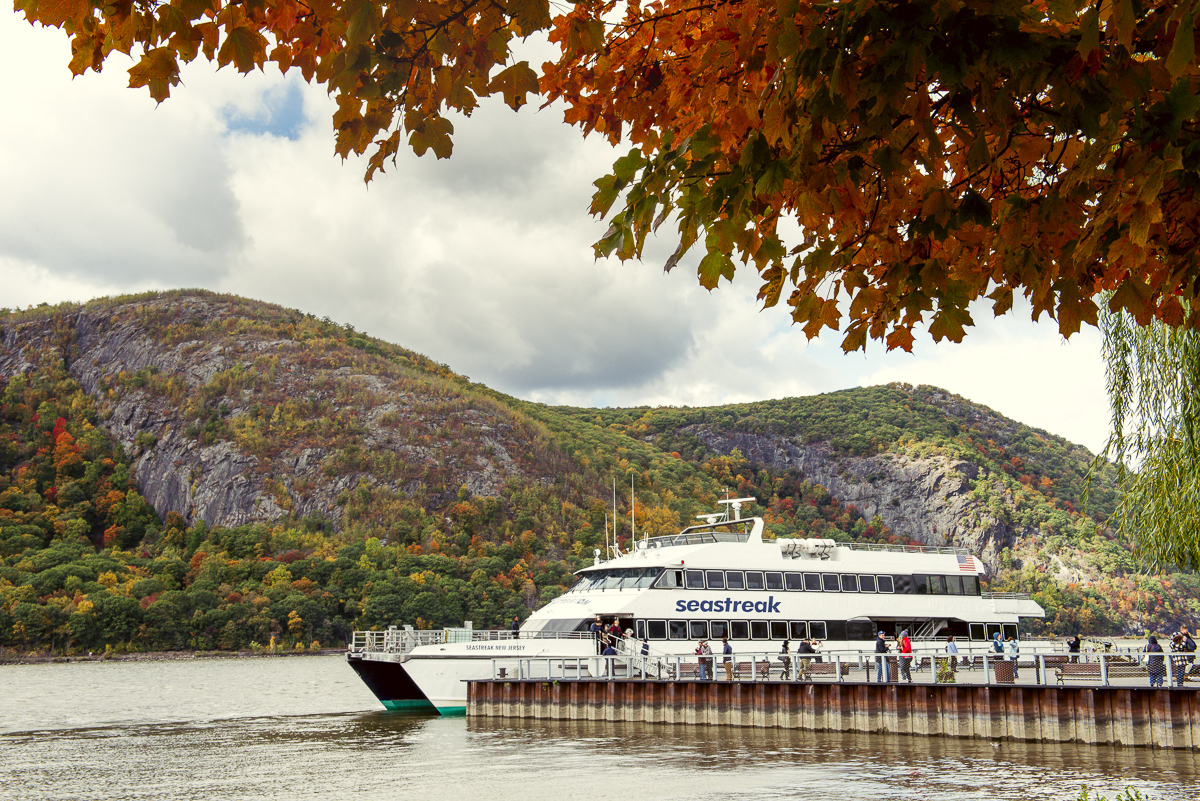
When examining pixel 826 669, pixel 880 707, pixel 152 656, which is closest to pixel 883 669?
pixel 880 707

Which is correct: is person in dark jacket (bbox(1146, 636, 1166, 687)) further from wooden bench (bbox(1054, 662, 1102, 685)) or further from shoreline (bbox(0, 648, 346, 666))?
shoreline (bbox(0, 648, 346, 666))

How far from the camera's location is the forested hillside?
97500 millimetres

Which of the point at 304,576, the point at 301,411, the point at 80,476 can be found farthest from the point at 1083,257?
the point at 301,411

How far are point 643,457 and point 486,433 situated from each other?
28.6 meters

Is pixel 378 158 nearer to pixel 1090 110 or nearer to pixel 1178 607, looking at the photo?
pixel 1090 110

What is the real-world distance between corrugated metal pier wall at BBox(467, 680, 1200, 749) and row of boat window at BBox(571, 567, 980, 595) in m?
3.63

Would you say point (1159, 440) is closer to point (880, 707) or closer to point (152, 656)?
point (880, 707)

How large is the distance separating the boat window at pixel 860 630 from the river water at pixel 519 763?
8.05m

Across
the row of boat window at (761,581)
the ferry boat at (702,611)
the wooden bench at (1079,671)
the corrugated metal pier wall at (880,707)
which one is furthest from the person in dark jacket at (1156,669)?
the row of boat window at (761,581)

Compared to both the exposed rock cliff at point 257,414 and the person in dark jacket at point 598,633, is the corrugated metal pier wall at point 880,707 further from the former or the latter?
the exposed rock cliff at point 257,414

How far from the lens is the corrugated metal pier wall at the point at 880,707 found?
65.5ft

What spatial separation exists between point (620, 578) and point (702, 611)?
2.89 metres


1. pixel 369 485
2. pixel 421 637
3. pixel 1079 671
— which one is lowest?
pixel 421 637

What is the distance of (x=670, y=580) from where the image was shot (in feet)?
98.1
